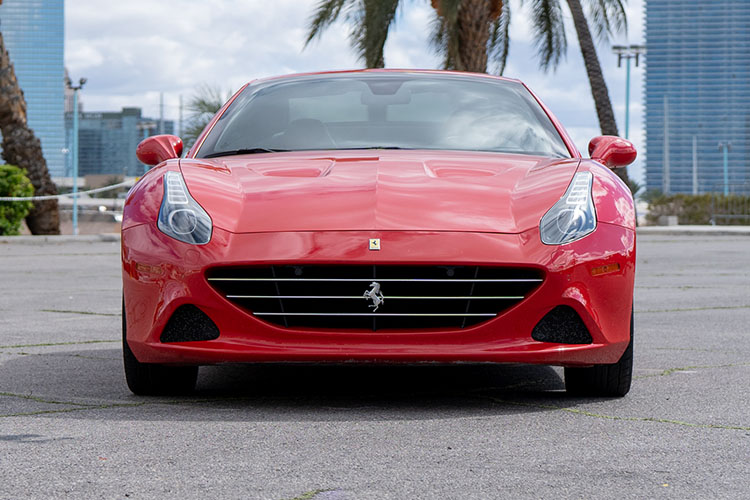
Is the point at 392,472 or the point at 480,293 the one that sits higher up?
the point at 480,293

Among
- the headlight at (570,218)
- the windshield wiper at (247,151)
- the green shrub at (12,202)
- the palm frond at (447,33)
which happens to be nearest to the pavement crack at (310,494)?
the headlight at (570,218)

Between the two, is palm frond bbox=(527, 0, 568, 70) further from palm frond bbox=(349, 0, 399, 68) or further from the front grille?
the front grille

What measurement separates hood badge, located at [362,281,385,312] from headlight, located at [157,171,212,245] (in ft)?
1.85

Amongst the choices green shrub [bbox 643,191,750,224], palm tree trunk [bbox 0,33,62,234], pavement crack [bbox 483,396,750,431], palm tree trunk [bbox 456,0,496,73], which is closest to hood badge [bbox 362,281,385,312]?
pavement crack [bbox 483,396,750,431]

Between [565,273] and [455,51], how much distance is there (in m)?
15.4

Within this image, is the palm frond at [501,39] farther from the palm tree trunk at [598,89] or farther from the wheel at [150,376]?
the wheel at [150,376]

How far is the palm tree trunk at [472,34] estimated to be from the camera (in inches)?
733

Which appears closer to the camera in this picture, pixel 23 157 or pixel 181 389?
pixel 181 389

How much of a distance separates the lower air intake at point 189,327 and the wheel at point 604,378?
52.4 inches

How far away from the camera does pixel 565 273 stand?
12.2 feet

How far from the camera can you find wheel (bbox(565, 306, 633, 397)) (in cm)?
401

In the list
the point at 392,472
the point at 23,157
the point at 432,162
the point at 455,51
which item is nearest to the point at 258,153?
the point at 432,162

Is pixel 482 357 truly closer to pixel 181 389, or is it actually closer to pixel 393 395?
pixel 393 395

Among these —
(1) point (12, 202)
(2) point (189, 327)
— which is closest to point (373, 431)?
(2) point (189, 327)
